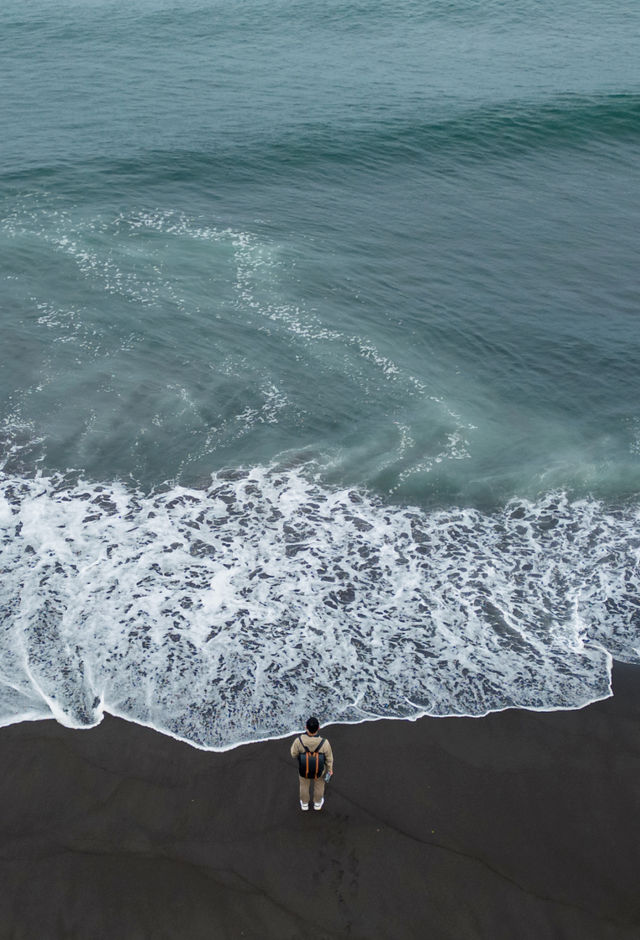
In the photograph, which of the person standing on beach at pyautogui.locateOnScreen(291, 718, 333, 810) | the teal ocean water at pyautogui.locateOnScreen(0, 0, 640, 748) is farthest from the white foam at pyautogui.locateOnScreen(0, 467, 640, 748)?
the person standing on beach at pyautogui.locateOnScreen(291, 718, 333, 810)

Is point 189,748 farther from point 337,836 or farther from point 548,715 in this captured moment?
point 548,715

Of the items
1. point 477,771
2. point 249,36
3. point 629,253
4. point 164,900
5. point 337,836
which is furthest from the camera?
point 249,36

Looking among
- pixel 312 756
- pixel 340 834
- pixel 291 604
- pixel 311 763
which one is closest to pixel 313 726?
pixel 312 756

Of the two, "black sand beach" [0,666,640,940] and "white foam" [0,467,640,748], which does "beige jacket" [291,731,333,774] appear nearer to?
"black sand beach" [0,666,640,940]

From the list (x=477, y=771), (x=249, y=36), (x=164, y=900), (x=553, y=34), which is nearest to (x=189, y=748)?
(x=164, y=900)

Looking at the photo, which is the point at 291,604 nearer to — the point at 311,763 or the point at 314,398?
the point at 311,763

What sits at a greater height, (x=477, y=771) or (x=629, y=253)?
(x=629, y=253)
